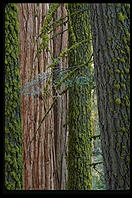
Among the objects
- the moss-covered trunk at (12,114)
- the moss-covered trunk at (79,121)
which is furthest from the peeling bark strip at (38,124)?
the moss-covered trunk at (12,114)

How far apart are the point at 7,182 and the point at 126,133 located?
454 mm

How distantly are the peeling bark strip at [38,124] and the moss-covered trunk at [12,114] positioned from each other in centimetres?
197

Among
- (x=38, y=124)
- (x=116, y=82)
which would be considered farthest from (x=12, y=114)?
(x=38, y=124)

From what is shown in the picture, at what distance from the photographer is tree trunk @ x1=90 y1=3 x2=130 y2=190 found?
1.16 meters

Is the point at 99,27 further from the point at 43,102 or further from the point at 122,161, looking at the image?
the point at 43,102

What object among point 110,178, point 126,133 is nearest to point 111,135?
point 126,133

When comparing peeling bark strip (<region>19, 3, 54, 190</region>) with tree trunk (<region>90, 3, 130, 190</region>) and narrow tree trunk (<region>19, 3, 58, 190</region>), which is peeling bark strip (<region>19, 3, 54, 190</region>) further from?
tree trunk (<region>90, 3, 130, 190</region>)

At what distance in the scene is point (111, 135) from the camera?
3.88 feet

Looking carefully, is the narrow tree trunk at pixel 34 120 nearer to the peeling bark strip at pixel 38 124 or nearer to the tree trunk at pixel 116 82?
the peeling bark strip at pixel 38 124

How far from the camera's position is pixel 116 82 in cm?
117

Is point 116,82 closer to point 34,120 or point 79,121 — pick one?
point 79,121

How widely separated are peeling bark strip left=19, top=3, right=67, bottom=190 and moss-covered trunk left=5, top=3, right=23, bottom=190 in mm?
1974

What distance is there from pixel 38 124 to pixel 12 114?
7.10 ft

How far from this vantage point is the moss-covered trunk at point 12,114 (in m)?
1.13
